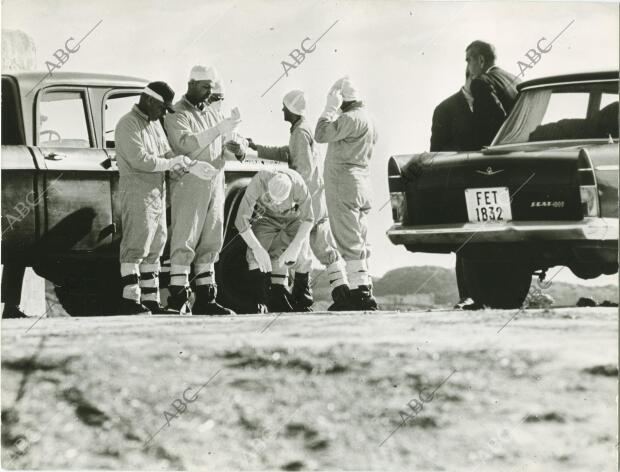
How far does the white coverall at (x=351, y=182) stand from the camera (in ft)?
30.6

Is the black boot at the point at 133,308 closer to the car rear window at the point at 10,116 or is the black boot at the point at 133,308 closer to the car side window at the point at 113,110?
the car side window at the point at 113,110

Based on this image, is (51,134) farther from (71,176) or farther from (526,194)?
(526,194)

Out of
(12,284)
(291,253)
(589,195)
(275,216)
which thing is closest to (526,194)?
(589,195)

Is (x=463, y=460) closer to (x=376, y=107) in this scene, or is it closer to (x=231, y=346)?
(x=231, y=346)

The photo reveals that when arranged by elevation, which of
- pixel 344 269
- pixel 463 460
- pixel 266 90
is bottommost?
pixel 463 460

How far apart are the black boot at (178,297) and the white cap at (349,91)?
189cm

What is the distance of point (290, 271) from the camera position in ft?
31.5

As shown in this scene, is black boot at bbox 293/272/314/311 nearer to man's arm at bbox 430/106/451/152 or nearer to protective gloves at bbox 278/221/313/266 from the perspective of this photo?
protective gloves at bbox 278/221/313/266

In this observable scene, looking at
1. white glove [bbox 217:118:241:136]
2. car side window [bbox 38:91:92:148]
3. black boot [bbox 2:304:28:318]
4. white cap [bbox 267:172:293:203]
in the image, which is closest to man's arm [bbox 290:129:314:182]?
white cap [bbox 267:172:293:203]

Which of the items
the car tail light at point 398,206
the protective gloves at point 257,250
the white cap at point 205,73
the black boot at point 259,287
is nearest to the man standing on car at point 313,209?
the black boot at point 259,287

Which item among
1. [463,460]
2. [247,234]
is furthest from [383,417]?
[247,234]

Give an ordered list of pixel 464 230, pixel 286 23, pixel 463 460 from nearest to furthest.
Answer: pixel 463 460 < pixel 464 230 < pixel 286 23

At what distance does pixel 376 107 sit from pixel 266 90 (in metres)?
0.87

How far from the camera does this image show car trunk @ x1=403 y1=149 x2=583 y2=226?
8.25m
